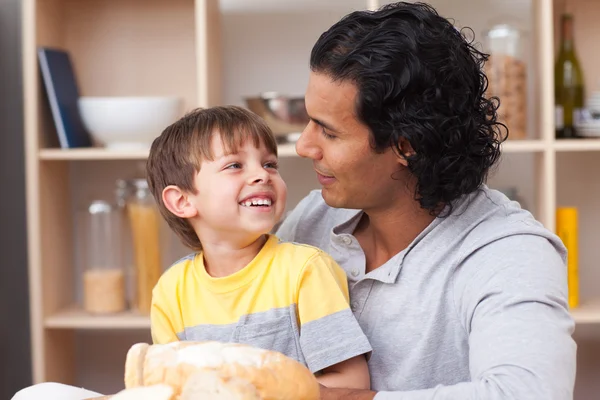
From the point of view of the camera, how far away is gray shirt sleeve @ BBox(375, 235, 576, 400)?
1132mm

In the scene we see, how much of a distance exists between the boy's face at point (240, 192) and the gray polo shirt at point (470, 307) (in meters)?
0.20

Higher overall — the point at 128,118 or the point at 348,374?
the point at 128,118

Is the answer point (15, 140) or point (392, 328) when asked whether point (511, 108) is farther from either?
point (15, 140)

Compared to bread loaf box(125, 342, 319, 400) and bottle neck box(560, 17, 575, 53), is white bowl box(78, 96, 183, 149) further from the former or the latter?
bread loaf box(125, 342, 319, 400)

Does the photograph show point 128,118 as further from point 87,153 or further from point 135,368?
point 135,368

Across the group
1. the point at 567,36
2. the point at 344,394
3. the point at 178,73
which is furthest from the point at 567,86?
the point at 344,394

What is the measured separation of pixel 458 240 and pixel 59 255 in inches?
69.8

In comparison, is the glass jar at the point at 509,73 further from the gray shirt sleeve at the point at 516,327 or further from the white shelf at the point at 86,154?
the gray shirt sleeve at the point at 516,327

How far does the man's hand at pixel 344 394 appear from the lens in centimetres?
121

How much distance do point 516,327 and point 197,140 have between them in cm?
61

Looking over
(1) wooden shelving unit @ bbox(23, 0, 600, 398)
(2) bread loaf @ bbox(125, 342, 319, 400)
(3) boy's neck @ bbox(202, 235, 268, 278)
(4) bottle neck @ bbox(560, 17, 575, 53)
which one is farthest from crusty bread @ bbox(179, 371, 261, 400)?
(4) bottle neck @ bbox(560, 17, 575, 53)

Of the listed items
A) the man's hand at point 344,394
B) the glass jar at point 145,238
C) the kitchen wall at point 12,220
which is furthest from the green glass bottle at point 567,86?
the kitchen wall at point 12,220

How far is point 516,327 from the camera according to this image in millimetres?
1165

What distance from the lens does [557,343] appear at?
45.9 inches
